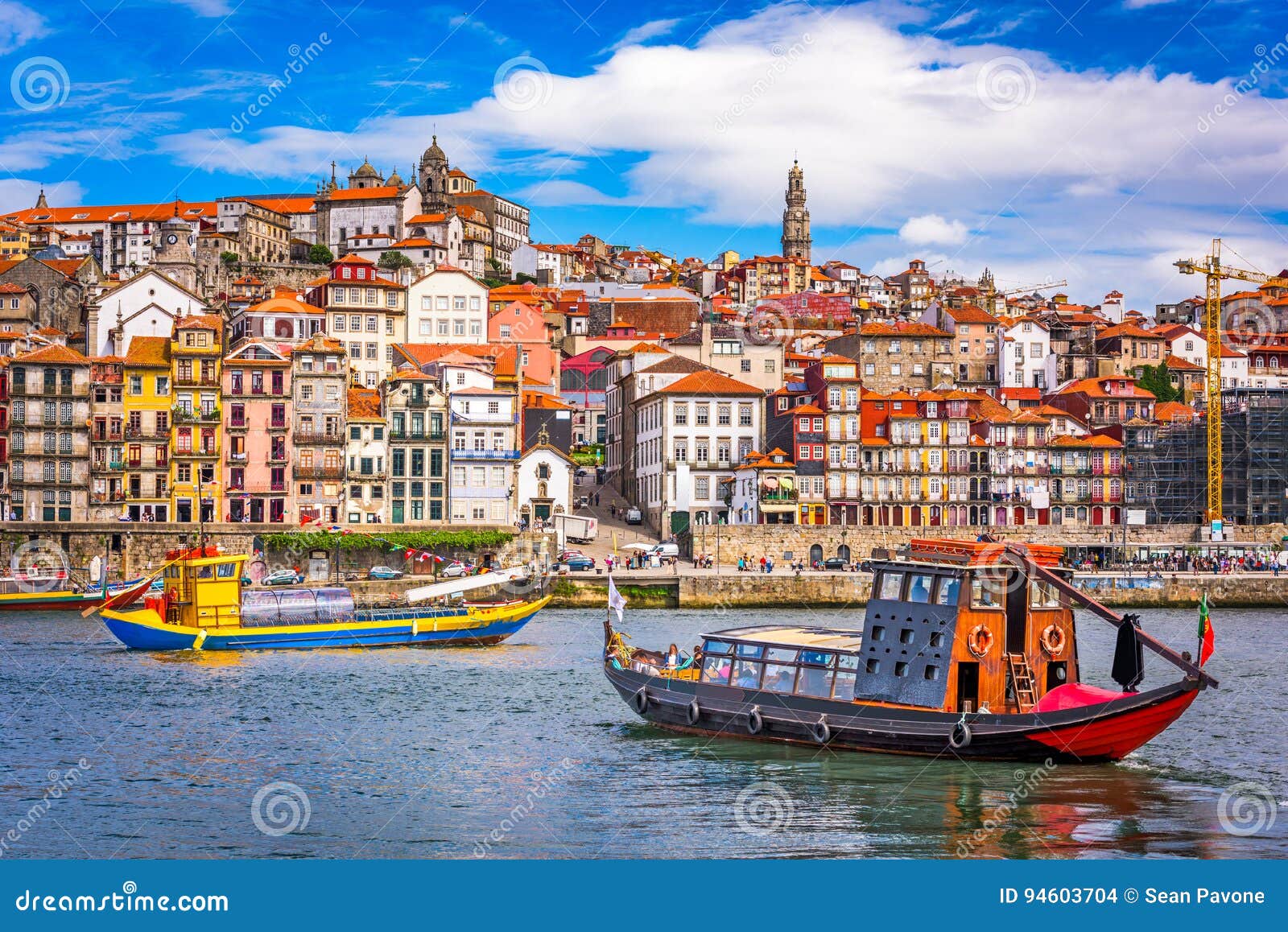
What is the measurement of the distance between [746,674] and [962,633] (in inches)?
208

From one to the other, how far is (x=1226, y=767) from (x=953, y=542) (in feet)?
21.2

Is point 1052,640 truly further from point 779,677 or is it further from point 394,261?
point 394,261

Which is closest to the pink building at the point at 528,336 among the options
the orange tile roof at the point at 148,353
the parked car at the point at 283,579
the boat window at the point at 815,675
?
the orange tile roof at the point at 148,353

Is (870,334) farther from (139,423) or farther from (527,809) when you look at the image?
(527,809)

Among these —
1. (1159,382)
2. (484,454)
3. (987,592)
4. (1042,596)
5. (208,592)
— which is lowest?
(208,592)

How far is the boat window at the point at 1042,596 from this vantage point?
2938 centimetres

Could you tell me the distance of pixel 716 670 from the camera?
33.1m

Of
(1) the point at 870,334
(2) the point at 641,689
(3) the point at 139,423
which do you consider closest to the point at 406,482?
(3) the point at 139,423

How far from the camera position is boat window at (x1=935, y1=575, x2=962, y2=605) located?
2894cm

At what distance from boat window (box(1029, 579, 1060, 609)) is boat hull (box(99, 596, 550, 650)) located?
2639 cm

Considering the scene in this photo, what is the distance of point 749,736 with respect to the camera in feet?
104

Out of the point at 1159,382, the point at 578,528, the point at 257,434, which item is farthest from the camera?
the point at 1159,382

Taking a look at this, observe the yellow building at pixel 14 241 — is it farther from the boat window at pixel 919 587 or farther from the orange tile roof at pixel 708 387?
the boat window at pixel 919 587

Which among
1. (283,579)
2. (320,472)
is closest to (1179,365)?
(320,472)
